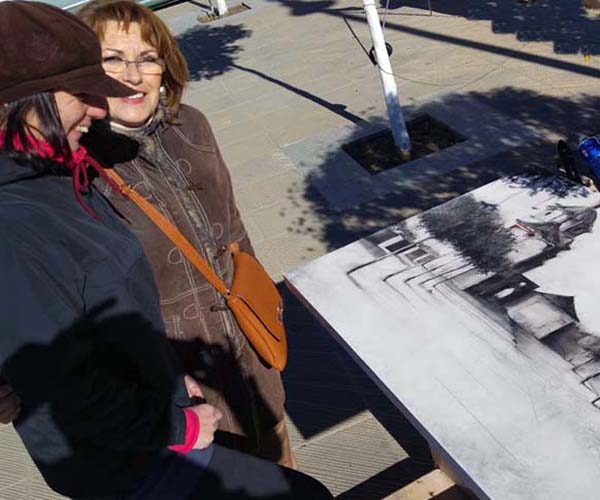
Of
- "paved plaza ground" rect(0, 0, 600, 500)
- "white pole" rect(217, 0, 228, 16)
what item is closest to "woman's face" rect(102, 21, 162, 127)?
"paved plaza ground" rect(0, 0, 600, 500)

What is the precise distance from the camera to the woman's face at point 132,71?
190 cm

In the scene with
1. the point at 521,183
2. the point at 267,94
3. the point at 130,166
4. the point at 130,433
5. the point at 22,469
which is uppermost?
the point at 130,166

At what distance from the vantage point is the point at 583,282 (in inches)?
86.6

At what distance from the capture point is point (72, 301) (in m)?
1.27

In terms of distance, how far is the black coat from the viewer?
1.22 metres

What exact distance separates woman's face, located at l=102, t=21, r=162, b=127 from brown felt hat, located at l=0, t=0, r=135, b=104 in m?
0.49

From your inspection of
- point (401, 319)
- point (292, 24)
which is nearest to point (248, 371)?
point (401, 319)

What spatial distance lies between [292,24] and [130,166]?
333 inches

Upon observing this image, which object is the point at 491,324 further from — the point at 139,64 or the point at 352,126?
the point at 352,126

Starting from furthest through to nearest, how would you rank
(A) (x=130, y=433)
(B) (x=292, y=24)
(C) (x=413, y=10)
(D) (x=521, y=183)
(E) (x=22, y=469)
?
(B) (x=292, y=24) → (C) (x=413, y=10) → (E) (x=22, y=469) → (D) (x=521, y=183) → (A) (x=130, y=433)

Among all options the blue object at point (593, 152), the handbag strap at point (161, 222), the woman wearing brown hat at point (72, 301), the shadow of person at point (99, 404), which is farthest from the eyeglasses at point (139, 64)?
the blue object at point (593, 152)

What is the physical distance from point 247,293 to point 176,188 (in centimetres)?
38

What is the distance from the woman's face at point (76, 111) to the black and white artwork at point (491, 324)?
111 centimetres

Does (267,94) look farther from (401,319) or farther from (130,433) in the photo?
(130,433)
